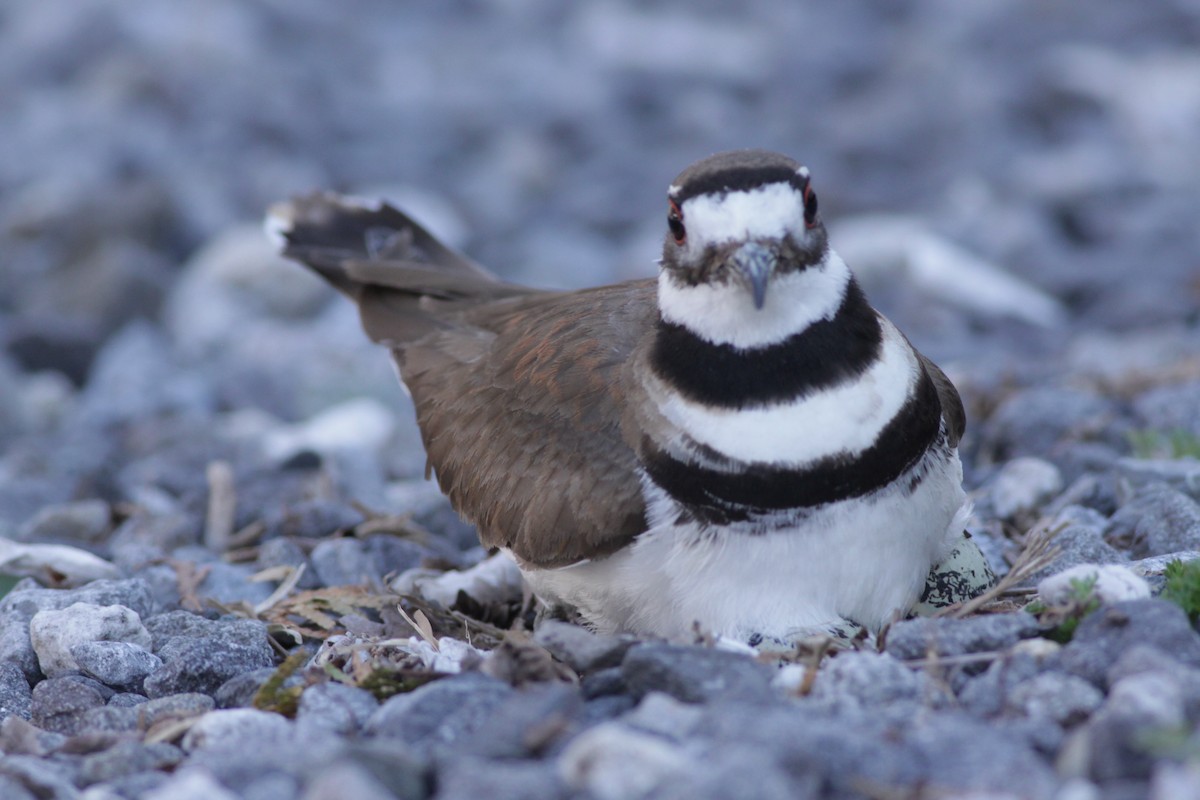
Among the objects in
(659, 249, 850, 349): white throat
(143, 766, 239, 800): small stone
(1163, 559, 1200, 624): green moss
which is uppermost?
(659, 249, 850, 349): white throat

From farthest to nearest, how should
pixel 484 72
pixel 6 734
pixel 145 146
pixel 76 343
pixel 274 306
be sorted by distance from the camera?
1. pixel 484 72
2. pixel 145 146
3. pixel 274 306
4. pixel 76 343
5. pixel 6 734

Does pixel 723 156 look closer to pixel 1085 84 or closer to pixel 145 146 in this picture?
pixel 145 146

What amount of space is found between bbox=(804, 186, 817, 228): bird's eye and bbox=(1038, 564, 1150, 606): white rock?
1237 mm

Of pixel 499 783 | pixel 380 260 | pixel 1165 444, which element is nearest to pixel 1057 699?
pixel 499 783

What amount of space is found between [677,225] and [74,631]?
7.33 feet

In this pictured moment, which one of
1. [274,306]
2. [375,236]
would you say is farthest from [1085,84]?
[375,236]

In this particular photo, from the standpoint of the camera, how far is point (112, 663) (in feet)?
14.9

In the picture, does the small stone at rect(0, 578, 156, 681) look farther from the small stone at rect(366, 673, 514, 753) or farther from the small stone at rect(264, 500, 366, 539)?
the small stone at rect(366, 673, 514, 753)

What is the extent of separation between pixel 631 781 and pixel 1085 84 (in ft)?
40.9

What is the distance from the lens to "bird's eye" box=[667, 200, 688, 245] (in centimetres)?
445

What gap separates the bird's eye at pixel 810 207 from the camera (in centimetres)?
441

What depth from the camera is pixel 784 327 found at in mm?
4359

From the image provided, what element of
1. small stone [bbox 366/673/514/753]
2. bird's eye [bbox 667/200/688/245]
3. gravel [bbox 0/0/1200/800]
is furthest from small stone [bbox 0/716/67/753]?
bird's eye [bbox 667/200/688/245]

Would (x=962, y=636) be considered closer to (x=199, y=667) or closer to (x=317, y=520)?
(x=199, y=667)
